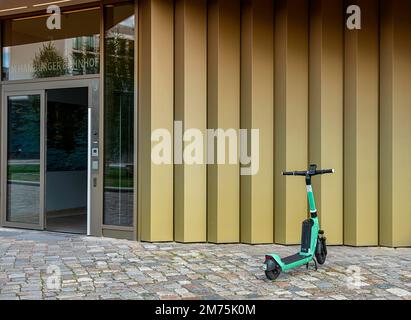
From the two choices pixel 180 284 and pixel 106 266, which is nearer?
pixel 180 284

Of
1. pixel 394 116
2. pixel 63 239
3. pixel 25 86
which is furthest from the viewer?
pixel 25 86

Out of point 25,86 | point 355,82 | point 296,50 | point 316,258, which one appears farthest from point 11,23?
point 316,258

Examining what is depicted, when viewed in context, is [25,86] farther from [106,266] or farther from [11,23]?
[106,266]

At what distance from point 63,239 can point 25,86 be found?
2692mm

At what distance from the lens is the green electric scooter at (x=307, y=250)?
185 inches

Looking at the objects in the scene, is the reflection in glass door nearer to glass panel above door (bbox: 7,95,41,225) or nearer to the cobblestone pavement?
glass panel above door (bbox: 7,95,41,225)

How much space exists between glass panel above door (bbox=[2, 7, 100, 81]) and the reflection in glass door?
0.48 metres

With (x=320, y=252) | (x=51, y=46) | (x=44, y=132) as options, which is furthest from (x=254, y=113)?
(x=51, y=46)

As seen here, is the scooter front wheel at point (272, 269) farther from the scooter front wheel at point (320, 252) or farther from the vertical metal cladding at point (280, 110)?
the vertical metal cladding at point (280, 110)

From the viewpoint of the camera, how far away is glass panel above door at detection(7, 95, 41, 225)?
7840 millimetres

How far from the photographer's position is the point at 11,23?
8.09 m

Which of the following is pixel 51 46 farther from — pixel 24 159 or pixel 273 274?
pixel 273 274

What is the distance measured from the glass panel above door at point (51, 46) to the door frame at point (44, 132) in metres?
0.14

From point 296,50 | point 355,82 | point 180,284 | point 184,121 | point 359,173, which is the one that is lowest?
point 180,284
